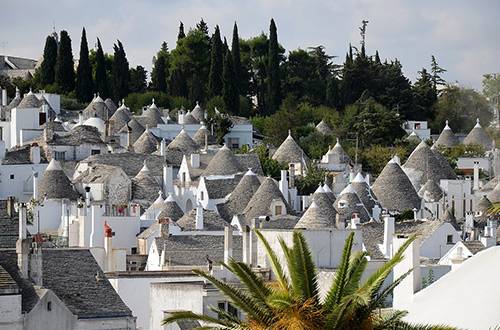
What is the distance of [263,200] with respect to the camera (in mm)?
51188

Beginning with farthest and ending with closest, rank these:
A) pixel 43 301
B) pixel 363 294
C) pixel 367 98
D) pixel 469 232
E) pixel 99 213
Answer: pixel 367 98, pixel 469 232, pixel 99 213, pixel 43 301, pixel 363 294

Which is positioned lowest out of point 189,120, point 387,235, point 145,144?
point 387,235

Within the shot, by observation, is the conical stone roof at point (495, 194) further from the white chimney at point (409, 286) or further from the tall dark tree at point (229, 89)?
the white chimney at point (409, 286)

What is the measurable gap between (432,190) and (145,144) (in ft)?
46.0

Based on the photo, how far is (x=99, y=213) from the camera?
41.3m

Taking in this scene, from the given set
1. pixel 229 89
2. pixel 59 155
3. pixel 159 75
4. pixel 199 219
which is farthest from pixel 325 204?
pixel 159 75

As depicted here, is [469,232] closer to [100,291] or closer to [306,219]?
[306,219]

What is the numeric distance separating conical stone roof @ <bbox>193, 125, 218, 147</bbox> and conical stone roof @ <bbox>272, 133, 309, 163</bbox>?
12.1ft

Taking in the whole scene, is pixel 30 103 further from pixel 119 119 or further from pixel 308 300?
pixel 308 300

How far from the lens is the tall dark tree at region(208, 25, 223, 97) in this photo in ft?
267

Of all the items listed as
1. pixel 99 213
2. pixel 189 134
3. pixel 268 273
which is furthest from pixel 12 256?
pixel 189 134

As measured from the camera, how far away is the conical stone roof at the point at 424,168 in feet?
221

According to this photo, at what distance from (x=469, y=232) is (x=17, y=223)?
85.7 ft

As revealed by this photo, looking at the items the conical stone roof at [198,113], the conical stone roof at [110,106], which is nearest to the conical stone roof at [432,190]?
the conical stone roof at [198,113]
